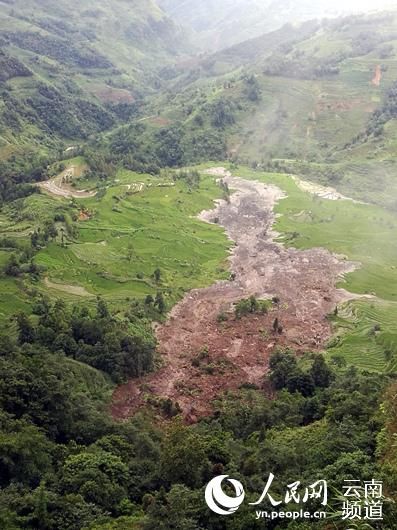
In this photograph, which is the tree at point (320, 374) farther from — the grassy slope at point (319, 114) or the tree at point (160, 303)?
the grassy slope at point (319, 114)

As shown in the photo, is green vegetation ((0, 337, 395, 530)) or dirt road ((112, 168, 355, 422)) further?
dirt road ((112, 168, 355, 422))

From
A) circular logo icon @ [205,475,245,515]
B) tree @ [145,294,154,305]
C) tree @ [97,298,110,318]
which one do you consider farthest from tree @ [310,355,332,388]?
circular logo icon @ [205,475,245,515]

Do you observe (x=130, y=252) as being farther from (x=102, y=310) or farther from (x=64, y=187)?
(x=64, y=187)

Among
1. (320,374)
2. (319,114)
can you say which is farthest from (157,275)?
(319,114)

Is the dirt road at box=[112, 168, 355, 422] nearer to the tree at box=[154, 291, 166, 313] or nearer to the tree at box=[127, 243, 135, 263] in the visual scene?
the tree at box=[154, 291, 166, 313]

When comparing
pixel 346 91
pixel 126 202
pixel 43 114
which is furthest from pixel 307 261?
pixel 43 114

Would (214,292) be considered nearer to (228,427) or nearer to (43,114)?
(228,427)

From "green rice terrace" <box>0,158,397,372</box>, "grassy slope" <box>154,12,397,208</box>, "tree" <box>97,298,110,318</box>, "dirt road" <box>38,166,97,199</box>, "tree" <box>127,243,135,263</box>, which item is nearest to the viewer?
"tree" <box>97,298,110,318</box>
